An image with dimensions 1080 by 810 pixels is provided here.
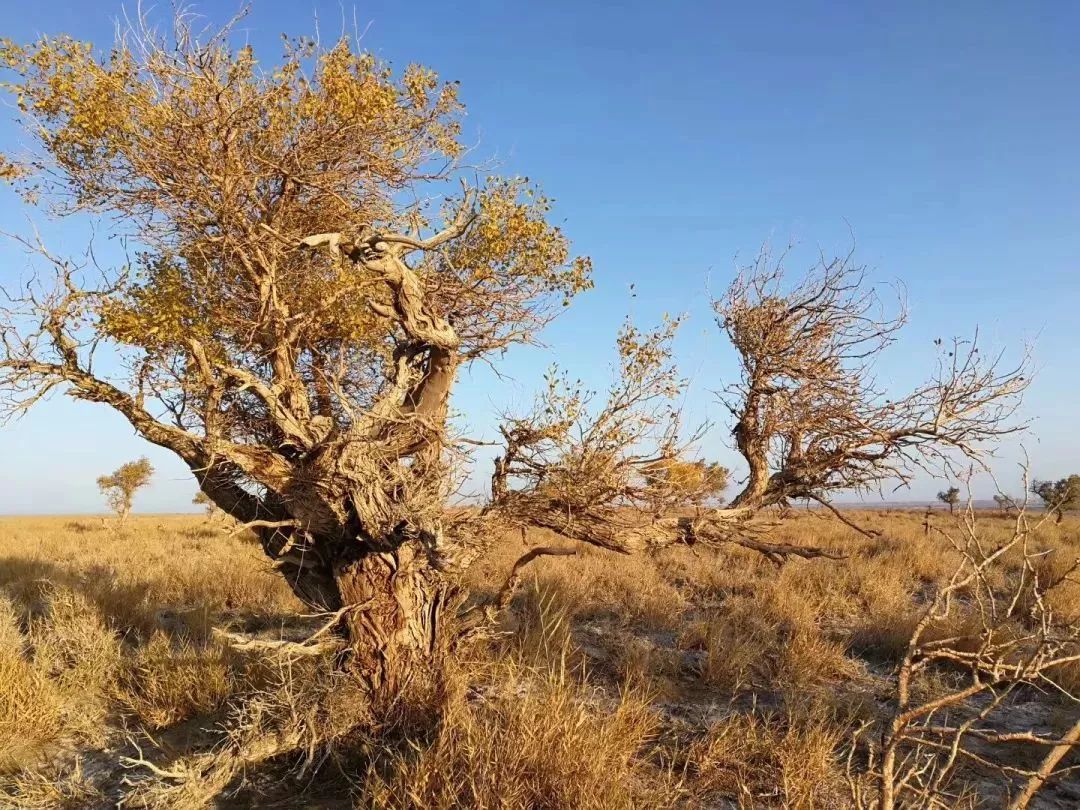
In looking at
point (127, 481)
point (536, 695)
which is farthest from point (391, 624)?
point (127, 481)

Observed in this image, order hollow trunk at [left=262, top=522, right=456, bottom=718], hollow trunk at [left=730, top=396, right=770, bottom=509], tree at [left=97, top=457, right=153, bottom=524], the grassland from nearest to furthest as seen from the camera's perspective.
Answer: the grassland
hollow trunk at [left=262, top=522, right=456, bottom=718]
hollow trunk at [left=730, top=396, right=770, bottom=509]
tree at [left=97, top=457, right=153, bottom=524]

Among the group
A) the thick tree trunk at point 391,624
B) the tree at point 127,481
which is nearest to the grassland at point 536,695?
the thick tree trunk at point 391,624

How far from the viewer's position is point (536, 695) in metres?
5.93

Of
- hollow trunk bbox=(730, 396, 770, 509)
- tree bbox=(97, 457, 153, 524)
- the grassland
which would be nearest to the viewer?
the grassland

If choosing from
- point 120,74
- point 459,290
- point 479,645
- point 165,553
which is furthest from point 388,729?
point 165,553

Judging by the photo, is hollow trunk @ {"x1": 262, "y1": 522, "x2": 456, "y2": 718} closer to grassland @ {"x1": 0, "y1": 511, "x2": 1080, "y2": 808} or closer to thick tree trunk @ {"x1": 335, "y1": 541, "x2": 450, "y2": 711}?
thick tree trunk @ {"x1": 335, "y1": 541, "x2": 450, "y2": 711}

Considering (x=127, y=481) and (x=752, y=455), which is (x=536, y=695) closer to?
(x=752, y=455)

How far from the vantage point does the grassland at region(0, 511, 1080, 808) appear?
4.84m

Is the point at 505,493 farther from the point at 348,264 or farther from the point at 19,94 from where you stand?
the point at 19,94

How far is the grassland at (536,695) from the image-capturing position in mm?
4840

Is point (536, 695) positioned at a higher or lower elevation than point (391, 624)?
lower

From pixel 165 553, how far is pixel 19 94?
14.9 metres

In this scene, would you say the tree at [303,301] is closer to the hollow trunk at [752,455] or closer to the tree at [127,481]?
the hollow trunk at [752,455]

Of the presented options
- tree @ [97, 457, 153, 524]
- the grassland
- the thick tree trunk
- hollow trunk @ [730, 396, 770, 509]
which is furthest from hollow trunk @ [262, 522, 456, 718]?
tree @ [97, 457, 153, 524]
